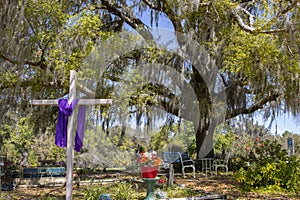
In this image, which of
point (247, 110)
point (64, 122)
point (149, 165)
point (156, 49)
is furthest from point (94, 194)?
point (247, 110)

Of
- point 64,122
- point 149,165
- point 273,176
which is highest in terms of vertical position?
point 64,122

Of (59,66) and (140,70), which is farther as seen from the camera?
(140,70)

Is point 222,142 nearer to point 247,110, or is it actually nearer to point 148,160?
point 247,110

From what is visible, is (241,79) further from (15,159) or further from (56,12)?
(15,159)

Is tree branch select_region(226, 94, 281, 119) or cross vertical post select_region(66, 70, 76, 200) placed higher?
tree branch select_region(226, 94, 281, 119)

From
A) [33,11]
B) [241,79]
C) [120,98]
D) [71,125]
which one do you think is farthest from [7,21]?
[241,79]

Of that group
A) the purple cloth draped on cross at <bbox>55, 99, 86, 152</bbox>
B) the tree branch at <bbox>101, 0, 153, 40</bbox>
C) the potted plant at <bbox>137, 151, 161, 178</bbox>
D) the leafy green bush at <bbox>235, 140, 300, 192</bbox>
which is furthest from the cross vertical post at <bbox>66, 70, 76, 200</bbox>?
the tree branch at <bbox>101, 0, 153, 40</bbox>

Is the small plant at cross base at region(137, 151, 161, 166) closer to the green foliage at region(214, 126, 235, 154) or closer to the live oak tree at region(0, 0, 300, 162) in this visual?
the live oak tree at region(0, 0, 300, 162)

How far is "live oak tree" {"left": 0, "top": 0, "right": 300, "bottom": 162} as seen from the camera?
600cm

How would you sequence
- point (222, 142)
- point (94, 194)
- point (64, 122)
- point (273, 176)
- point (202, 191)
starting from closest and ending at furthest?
point (64, 122)
point (94, 194)
point (202, 191)
point (273, 176)
point (222, 142)

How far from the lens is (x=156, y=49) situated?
788cm

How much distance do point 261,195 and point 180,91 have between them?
12.1ft

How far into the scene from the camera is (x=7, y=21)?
550 centimetres

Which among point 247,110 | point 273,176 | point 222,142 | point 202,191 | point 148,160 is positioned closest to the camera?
point 148,160
